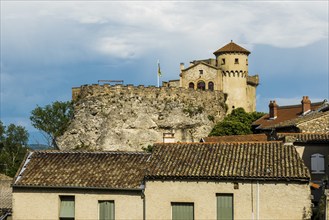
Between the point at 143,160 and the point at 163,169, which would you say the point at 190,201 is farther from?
the point at 143,160

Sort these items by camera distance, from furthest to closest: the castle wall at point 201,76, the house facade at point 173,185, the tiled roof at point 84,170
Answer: the castle wall at point 201,76, the tiled roof at point 84,170, the house facade at point 173,185

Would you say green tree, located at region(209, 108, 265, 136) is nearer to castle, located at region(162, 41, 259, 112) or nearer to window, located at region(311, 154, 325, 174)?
castle, located at region(162, 41, 259, 112)

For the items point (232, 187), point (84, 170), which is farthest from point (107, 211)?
point (232, 187)

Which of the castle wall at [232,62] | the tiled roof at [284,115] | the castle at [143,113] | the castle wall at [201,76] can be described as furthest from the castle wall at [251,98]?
the tiled roof at [284,115]

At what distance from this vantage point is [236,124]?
80.9 meters

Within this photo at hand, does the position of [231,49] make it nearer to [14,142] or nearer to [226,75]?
[226,75]

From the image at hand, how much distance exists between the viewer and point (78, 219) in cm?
3319

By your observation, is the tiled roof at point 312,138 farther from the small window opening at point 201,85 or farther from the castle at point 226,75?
the small window opening at point 201,85

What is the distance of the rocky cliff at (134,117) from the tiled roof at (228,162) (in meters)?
51.0


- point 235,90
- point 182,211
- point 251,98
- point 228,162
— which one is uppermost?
point 235,90

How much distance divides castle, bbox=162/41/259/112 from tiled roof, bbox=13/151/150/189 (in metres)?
56.3

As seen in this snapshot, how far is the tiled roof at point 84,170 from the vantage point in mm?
33312

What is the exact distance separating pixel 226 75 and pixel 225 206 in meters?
61.0

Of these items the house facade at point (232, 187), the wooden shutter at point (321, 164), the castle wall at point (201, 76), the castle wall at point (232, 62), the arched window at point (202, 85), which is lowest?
the house facade at point (232, 187)
